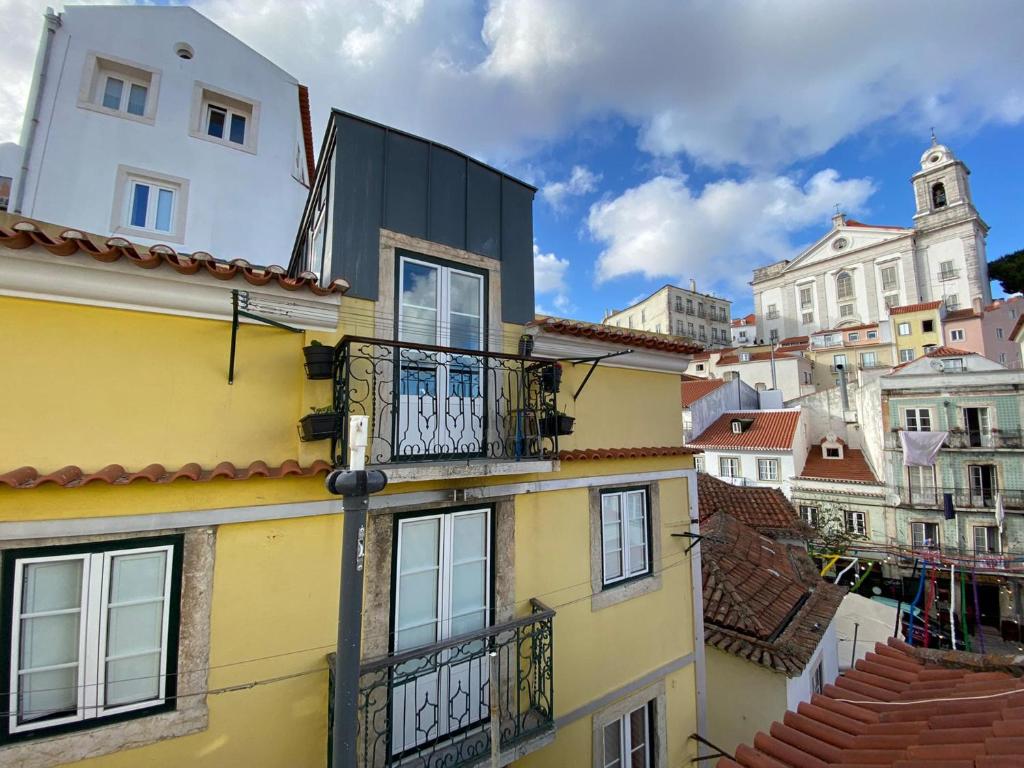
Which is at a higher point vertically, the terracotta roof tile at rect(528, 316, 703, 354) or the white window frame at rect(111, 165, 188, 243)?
the white window frame at rect(111, 165, 188, 243)

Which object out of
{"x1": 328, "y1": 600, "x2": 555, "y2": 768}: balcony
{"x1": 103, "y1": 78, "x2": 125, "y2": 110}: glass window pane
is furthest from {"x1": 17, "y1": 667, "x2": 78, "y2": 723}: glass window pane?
{"x1": 103, "y1": 78, "x2": 125, "y2": 110}: glass window pane

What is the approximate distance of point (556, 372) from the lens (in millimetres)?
4922

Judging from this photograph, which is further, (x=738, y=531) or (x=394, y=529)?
(x=738, y=531)

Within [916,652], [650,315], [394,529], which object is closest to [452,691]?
[394,529]

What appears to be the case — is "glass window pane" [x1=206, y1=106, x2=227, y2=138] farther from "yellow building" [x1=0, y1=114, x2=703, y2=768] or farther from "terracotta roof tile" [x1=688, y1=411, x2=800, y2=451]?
"terracotta roof tile" [x1=688, y1=411, x2=800, y2=451]

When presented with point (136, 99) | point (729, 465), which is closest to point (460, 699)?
point (136, 99)

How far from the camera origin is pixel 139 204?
42.9ft

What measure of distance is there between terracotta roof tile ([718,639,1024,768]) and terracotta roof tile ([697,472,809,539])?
7.57 m

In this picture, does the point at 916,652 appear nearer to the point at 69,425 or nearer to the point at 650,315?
the point at 69,425

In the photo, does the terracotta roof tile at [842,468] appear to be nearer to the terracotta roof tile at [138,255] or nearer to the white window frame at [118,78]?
the terracotta roof tile at [138,255]

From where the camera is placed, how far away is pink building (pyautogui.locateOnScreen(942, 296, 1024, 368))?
40219 mm

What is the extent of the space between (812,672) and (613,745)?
5744 mm

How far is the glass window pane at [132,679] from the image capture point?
3.23 m

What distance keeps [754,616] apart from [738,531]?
12.9ft
